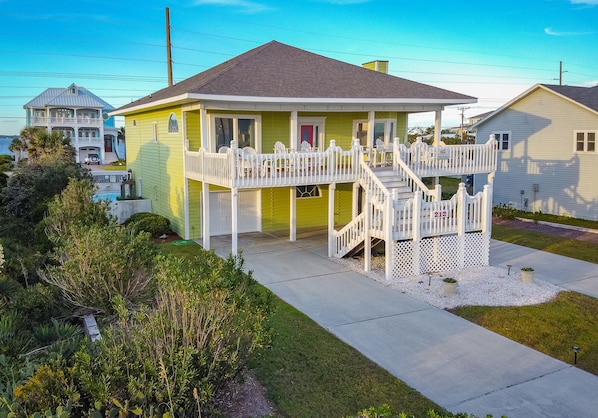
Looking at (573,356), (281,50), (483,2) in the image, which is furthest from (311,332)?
(483,2)

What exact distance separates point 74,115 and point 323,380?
59.6 m

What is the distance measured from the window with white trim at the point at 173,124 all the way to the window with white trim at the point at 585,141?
16.5 metres

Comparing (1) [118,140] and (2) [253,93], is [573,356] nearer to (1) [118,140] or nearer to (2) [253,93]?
(2) [253,93]

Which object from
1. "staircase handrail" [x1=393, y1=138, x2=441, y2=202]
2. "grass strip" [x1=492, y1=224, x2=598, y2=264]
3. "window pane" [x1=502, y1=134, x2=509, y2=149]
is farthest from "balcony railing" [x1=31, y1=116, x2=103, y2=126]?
"grass strip" [x1=492, y1=224, x2=598, y2=264]

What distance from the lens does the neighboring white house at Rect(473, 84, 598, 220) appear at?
2039 cm

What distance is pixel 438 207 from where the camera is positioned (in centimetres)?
1254

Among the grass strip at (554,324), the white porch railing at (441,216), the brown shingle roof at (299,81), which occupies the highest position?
the brown shingle roof at (299,81)

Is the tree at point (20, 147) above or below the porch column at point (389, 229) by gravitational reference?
above

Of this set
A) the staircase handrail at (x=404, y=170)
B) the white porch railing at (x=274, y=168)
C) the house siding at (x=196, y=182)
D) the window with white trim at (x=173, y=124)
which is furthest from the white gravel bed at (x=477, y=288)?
the window with white trim at (x=173, y=124)

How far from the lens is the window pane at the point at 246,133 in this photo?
16641 millimetres

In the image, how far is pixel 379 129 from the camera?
730 inches

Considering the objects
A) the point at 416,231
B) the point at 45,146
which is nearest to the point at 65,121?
the point at 45,146

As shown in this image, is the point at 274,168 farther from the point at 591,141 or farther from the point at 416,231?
the point at 591,141

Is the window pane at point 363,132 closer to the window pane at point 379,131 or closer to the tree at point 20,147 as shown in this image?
the window pane at point 379,131
